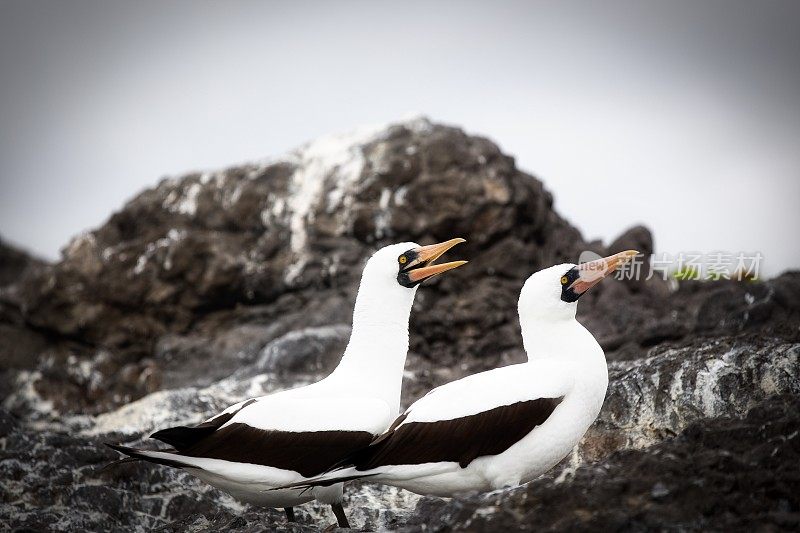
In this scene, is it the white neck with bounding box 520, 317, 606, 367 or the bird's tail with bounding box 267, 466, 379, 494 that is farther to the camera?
the white neck with bounding box 520, 317, 606, 367

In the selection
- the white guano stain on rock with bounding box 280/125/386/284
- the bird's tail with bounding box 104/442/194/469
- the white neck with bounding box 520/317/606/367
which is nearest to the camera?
the bird's tail with bounding box 104/442/194/469

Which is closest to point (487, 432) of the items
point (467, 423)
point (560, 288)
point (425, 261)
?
point (467, 423)

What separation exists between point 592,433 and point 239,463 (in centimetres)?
273

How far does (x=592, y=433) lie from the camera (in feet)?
25.7

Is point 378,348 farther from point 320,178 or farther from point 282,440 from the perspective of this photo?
point 320,178

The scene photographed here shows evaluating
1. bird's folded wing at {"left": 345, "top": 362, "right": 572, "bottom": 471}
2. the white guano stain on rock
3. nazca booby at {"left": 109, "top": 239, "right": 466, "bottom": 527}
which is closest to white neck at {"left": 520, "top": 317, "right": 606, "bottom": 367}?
bird's folded wing at {"left": 345, "top": 362, "right": 572, "bottom": 471}

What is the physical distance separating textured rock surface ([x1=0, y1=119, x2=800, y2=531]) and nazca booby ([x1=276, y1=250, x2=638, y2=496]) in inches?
31.9

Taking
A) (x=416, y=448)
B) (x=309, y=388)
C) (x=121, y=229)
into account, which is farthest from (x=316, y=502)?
(x=121, y=229)

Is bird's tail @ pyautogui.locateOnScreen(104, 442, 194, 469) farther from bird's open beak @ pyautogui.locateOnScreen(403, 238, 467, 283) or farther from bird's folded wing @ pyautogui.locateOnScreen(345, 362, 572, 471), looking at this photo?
bird's open beak @ pyautogui.locateOnScreen(403, 238, 467, 283)

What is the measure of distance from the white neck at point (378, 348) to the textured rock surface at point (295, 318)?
3.43 feet

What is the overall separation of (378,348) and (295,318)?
591 cm

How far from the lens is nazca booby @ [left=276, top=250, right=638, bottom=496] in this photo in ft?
20.5

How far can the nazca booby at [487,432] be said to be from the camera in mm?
6254

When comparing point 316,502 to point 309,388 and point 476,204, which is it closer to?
point 309,388
